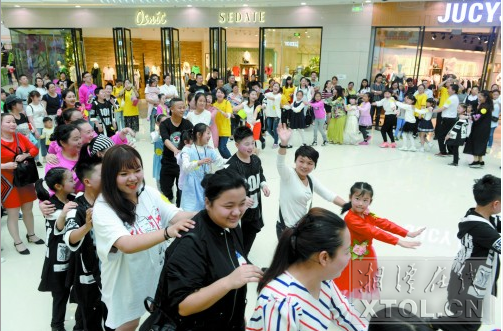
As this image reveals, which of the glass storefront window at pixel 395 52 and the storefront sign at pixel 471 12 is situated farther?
the glass storefront window at pixel 395 52

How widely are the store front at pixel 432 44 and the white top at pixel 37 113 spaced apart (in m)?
10.2

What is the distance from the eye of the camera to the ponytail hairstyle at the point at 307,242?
1.35 meters

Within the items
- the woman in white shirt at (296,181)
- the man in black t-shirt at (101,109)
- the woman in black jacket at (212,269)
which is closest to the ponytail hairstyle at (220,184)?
the woman in black jacket at (212,269)

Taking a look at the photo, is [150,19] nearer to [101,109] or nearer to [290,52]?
[290,52]

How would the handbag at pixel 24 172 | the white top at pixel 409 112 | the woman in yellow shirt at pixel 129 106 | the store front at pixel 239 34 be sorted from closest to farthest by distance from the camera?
1. the handbag at pixel 24 172
2. the white top at pixel 409 112
3. the woman in yellow shirt at pixel 129 106
4. the store front at pixel 239 34

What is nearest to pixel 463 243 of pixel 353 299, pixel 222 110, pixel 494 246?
pixel 494 246

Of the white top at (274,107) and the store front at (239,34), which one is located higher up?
the store front at (239,34)

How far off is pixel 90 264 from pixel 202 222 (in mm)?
1112

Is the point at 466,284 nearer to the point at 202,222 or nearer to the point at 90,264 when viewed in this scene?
A: the point at 202,222

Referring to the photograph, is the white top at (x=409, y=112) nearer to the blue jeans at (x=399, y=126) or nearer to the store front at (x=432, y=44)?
the blue jeans at (x=399, y=126)

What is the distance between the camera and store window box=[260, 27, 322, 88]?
13.4 meters

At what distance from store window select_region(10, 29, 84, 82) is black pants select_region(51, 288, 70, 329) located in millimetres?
14873

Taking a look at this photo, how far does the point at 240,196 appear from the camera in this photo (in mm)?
1556

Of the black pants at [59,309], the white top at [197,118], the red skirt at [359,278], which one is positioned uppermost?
the white top at [197,118]
